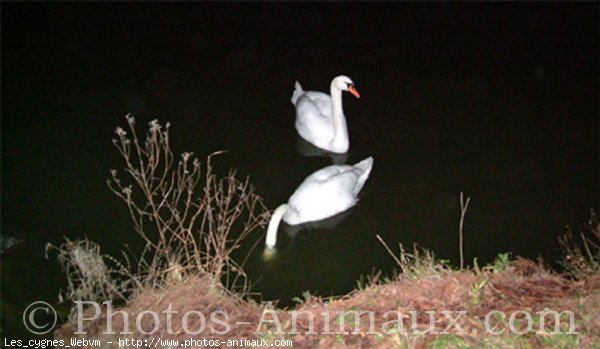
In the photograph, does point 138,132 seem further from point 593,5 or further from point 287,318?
point 593,5

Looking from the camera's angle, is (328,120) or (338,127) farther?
(328,120)

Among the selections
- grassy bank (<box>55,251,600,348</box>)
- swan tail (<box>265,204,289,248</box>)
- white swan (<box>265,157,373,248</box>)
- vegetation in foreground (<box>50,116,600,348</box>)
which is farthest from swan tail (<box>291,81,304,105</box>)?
grassy bank (<box>55,251,600,348</box>)

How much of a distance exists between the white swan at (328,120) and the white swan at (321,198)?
1258 mm

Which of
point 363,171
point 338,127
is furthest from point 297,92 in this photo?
point 363,171

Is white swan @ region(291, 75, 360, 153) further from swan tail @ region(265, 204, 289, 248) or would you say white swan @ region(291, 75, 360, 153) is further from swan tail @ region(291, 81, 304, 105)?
swan tail @ region(265, 204, 289, 248)

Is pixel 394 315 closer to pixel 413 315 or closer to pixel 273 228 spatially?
pixel 413 315

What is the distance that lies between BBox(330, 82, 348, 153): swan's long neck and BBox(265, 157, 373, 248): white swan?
1200 millimetres

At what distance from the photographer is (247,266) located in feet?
22.9

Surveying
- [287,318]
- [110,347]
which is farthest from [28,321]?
[287,318]

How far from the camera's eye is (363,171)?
8.28m

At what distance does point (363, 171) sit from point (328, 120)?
1499mm

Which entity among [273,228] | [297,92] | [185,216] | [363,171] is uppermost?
[297,92]

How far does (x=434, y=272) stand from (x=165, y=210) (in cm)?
361

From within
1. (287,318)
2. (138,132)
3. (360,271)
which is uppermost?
(138,132)
